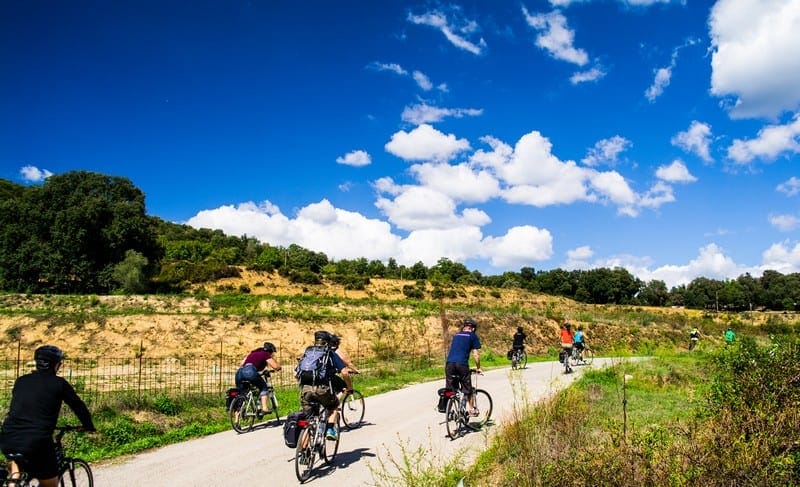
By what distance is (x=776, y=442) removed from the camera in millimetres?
5516

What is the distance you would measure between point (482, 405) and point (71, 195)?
61558 millimetres

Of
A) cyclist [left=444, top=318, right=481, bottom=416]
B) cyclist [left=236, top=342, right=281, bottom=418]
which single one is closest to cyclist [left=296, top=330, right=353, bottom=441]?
cyclist [left=444, top=318, right=481, bottom=416]

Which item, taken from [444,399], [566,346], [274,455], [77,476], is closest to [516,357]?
[566,346]

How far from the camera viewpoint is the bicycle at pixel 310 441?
7.75 m

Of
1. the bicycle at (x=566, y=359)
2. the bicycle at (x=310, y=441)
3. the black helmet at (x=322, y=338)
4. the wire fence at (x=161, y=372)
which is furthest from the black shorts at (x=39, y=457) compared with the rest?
the bicycle at (x=566, y=359)

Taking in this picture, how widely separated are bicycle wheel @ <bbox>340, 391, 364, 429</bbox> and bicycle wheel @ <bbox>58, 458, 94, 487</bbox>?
5.19 meters

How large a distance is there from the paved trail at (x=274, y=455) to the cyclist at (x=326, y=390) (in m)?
0.71

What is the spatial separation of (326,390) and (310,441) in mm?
785

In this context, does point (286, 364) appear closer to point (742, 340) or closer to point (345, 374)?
point (345, 374)

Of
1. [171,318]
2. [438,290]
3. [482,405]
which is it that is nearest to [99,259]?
[171,318]

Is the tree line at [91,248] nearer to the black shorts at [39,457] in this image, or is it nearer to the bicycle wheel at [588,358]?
the bicycle wheel at [588,358]

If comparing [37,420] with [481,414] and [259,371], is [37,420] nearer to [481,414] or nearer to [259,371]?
[259,371]

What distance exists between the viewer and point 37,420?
534 cm

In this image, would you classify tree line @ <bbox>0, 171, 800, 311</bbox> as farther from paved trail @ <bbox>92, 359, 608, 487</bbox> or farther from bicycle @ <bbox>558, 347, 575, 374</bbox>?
paved trail @ <bbox>92, 359, 608, 487</bbox>
